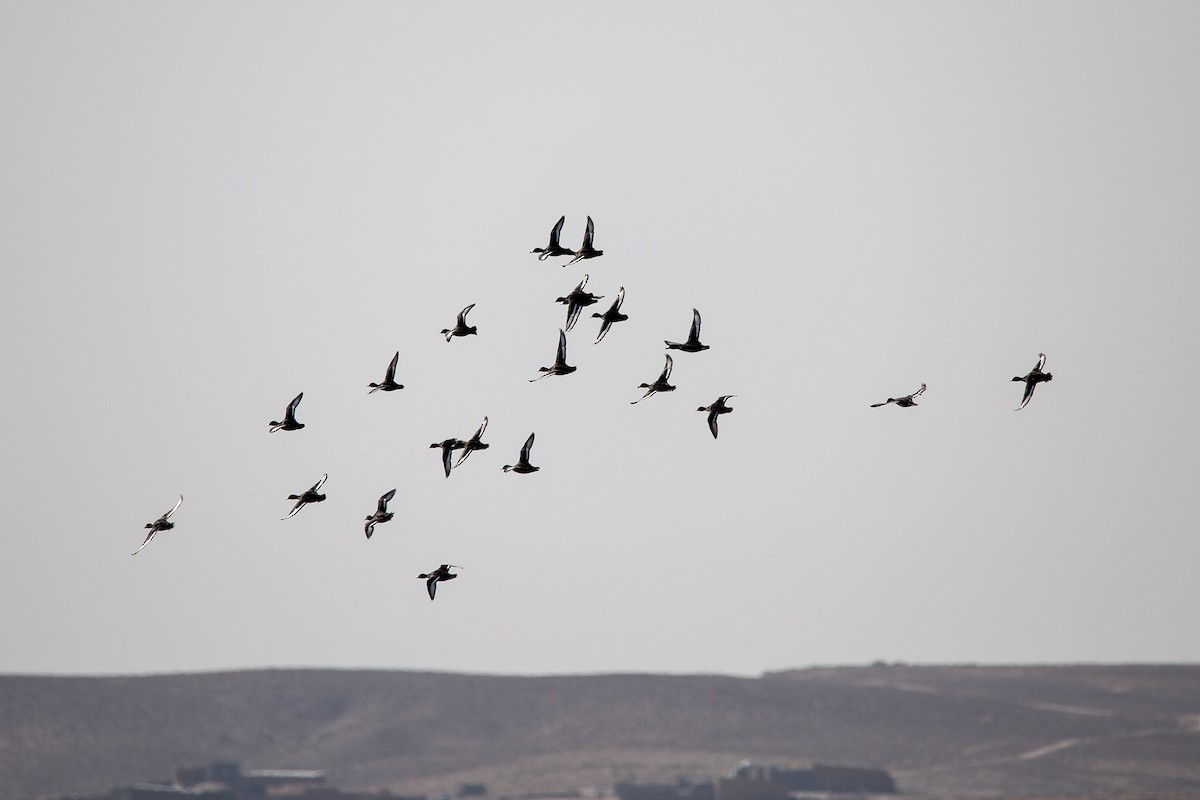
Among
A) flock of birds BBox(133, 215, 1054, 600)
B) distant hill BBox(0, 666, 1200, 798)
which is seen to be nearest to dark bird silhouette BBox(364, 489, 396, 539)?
flock of birds BBox(133, 215, 1054, 600)

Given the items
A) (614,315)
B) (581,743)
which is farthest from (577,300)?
(581,743)

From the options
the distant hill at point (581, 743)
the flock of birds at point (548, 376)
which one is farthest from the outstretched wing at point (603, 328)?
the distant hill at point (581, 743)

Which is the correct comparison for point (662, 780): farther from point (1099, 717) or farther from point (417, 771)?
point (1099, 717)

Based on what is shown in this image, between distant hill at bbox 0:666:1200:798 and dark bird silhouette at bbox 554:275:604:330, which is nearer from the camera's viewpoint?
dark bird silhouette at bbox 554:275:604:330

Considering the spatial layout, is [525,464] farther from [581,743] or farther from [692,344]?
[581,743]

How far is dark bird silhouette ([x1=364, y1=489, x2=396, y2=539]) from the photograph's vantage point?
66.1 metres

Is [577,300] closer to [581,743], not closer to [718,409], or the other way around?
[718,409]

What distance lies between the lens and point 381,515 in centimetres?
6638

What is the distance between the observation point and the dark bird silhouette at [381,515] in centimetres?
6612

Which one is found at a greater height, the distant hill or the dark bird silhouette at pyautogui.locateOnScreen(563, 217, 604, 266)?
the dark bird silhouette at pyautogui.locateOnScreen(563, 217, 604, 266)

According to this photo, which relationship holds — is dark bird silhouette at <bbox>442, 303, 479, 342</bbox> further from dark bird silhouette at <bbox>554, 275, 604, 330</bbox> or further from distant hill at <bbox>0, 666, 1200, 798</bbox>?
distant hill at <bbox>0, 666, 1200, 798</bbox>

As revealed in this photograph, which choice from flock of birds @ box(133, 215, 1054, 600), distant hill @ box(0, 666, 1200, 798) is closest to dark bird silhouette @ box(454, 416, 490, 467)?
flock of birds @ box(133, 215, 1054, 600)

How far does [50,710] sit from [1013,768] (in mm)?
87911

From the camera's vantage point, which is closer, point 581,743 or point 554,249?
point 554,249
